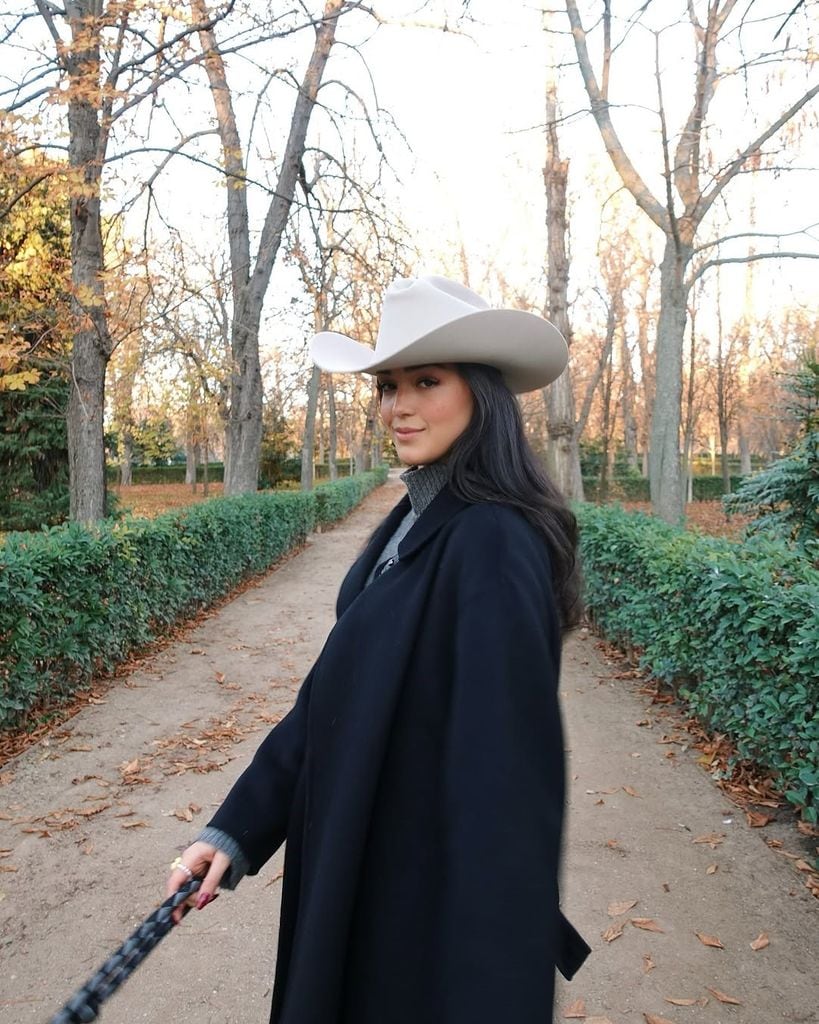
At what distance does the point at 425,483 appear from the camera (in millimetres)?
1687

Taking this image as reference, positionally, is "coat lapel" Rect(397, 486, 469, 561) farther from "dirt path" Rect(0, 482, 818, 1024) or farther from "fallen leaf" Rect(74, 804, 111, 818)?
"fallen leaf" Rect(74, 804, 111, 818)

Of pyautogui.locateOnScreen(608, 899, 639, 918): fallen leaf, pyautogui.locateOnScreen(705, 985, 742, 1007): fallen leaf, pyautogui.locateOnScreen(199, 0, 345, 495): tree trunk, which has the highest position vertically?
pyautogui.locateOnScreen(199, 0, 345, 495): tree trunk

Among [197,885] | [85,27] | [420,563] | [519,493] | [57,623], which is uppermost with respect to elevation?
[85,27]

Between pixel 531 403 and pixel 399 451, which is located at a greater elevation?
pixel 531 403

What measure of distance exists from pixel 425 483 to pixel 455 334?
0.32m

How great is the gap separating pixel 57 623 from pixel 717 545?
4.86 meters

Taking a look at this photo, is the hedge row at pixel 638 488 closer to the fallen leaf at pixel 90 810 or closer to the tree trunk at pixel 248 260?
the tree trunk at pixel 248 260

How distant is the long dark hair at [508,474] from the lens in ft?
5.05

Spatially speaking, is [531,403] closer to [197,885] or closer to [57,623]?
[57,623]

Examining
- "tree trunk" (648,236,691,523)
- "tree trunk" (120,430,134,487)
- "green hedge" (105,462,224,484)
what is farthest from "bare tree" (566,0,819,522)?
"green hedge" (105,462,224,484)

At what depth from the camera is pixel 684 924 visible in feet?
10.6

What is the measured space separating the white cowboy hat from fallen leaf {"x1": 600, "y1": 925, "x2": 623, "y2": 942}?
249 centimetres

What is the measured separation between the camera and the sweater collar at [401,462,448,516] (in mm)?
1665

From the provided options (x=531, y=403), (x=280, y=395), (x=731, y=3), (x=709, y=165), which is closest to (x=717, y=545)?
(x=709, y=165)
